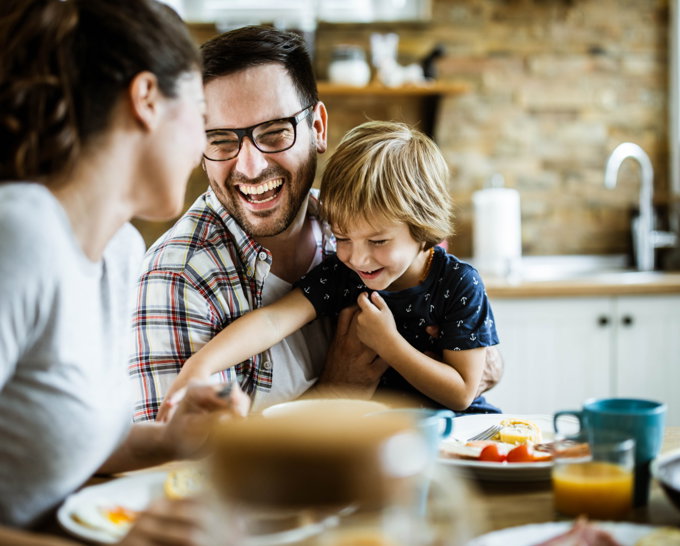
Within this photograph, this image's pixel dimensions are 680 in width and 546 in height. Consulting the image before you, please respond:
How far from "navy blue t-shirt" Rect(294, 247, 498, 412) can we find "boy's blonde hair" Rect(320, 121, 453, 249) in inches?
4.2

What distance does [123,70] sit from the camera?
95cm

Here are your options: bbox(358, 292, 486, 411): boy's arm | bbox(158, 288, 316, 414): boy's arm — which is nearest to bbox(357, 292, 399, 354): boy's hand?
bbox(358, 292, 486, 411): boy's arm

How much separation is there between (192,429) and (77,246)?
13.9 inches

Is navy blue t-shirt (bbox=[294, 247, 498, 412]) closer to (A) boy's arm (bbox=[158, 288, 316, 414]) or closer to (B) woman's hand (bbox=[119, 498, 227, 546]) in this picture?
(A) boy's arm (bbox=[158, 288, 316, 414])

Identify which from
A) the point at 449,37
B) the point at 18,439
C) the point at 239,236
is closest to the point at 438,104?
the point at 449,37

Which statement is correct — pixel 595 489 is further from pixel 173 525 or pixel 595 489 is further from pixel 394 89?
pixel 394 89

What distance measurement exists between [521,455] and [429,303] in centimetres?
64

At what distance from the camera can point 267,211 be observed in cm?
176

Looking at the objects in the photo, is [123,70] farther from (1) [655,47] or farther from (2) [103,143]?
(1) [655,47]

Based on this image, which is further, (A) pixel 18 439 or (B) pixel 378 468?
(A) pixel 18 439

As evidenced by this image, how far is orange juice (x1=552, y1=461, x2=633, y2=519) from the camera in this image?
35.8 inches

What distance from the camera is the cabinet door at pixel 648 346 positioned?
11.0 feet

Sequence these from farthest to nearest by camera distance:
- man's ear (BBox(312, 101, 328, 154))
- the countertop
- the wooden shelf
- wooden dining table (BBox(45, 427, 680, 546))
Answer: the wooden shelf
the countertop
man's ear (BBox(312, 101, 328, 154))
wooden dining table (BBox(45, 427, 680, 546))

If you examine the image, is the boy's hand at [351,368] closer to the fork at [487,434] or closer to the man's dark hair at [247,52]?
the fork at [487,434]
